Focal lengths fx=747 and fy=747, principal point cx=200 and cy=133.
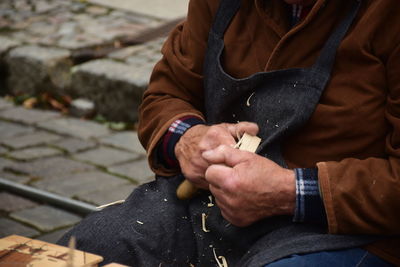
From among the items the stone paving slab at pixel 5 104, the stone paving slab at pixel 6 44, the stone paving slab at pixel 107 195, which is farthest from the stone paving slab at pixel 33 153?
the stone paving slab at pixel 6 44

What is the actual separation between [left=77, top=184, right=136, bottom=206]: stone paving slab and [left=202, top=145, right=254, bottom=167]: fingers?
71.8 inches

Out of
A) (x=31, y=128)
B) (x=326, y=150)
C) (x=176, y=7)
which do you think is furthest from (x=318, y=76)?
(x=176, y=7)

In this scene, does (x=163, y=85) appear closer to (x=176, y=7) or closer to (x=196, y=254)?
(x=196, y=254)

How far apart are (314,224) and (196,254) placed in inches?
15.6

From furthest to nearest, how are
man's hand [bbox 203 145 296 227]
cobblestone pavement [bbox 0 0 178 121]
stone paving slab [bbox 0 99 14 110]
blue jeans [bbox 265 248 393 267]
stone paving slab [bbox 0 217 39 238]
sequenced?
stone paving slab [bbox 0 99 14 110] < cobblestone pavement [bbox 0 0 178 121] < stone paving slab [bbox 0 217 39 238] < man's hand [bbox 203 145 296 227] < blue jeans [bbox 265 248 393 267]

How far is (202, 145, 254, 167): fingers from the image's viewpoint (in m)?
1.93

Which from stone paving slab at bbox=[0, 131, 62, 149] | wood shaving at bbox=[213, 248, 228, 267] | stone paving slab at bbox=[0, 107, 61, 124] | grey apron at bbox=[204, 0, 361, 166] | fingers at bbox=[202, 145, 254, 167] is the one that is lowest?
stone paving slab at bbox=[0, 107, 61, 124]

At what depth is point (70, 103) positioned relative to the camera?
17.1ft

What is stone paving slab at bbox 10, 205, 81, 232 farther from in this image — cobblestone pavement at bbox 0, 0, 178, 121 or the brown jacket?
the brown jacket

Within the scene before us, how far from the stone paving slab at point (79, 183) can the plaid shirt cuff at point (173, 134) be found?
169 centimetres

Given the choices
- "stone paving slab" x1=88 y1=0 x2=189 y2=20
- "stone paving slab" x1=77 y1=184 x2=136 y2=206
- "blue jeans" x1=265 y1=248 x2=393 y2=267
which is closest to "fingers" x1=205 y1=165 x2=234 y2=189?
"blue jeans" x1=265 y1=248 x2=393 y2=267

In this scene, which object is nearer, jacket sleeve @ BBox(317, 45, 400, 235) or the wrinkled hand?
jacket sleeve @ BBox(317, 45, 400, 235)

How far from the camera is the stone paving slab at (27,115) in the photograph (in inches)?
196

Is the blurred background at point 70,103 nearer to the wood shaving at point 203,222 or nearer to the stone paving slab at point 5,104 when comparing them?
the stone paving slab at point 5,104
